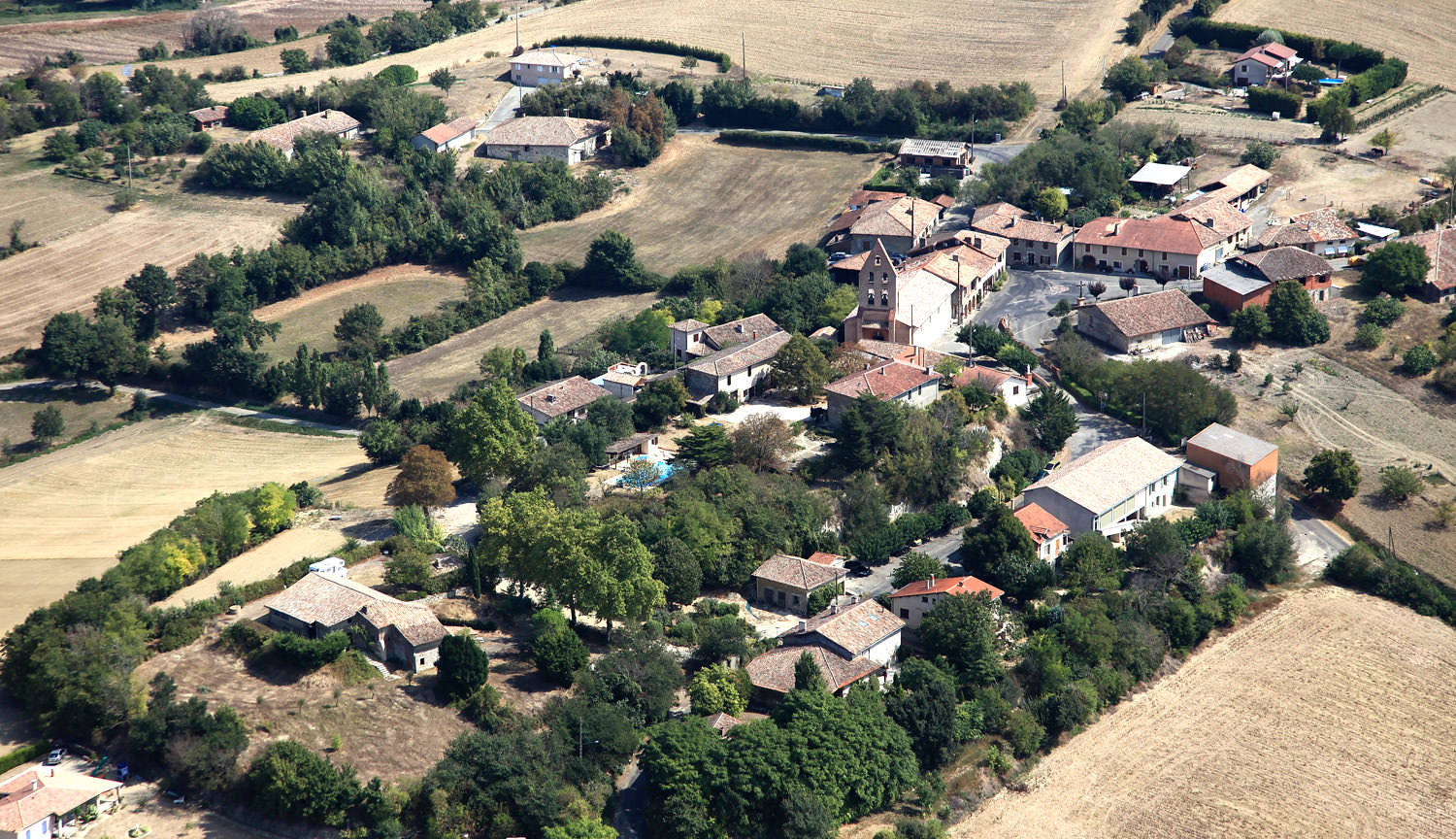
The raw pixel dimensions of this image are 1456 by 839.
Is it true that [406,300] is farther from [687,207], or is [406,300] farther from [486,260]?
[687,207]

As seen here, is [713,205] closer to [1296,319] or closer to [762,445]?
[1296,319]

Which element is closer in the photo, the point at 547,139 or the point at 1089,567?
the point at 1089,567

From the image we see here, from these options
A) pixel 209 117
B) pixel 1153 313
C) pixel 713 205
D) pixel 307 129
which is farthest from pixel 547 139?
pixel 1153 313

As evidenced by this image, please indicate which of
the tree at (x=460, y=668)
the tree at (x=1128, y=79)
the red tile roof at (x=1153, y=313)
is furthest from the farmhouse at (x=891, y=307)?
the tree at (x=1128, y=79)

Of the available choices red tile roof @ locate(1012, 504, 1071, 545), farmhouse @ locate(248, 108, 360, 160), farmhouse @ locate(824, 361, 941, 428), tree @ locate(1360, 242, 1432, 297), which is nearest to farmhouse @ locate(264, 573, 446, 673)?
farmhouse @ locate(824, 361, 941, 428)

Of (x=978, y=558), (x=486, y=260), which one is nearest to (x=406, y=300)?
(x=486, y=260)

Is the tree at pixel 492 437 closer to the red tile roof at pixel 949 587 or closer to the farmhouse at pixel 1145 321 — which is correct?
the red tile roof at pixel 949 587
